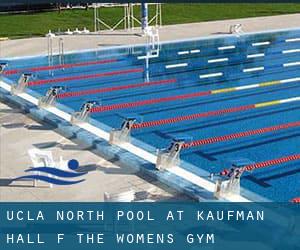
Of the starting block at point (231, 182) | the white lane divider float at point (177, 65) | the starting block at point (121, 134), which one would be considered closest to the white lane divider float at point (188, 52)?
the white lane divider float at point (177, 65)

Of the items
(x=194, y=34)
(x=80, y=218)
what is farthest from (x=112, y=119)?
(x=194, y=34)

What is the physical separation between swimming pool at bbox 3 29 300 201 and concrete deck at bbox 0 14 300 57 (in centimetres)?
83

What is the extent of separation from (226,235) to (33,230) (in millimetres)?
2226

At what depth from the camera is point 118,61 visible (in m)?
17.1

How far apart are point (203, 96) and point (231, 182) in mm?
5857

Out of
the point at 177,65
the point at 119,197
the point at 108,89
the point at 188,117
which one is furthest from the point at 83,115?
the point at 177,65

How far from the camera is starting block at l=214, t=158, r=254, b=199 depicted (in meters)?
7.41

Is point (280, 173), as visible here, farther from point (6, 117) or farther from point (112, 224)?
point (6, 117)

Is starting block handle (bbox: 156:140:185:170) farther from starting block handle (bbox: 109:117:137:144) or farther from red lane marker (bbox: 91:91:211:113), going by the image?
red lane marker (bbox: 91:91:211:113)

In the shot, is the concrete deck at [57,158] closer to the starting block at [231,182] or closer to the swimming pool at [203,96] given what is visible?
the starting block at [231,182]

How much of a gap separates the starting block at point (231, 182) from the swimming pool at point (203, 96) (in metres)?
0.23

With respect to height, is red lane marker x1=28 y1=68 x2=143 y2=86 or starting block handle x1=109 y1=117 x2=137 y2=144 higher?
red lane marker x1=28 y1=68 x2=143 y2=86

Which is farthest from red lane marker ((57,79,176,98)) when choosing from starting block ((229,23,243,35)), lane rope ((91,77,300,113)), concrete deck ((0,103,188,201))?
starting block ((229,23,243,35))

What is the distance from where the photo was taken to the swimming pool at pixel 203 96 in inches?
369
